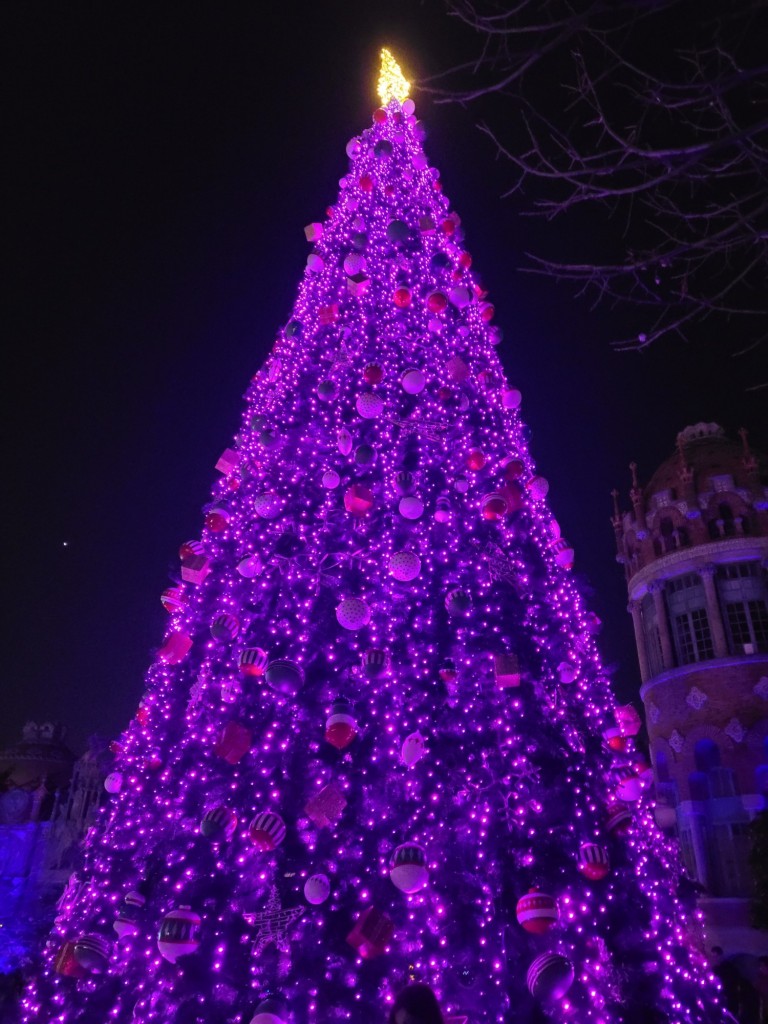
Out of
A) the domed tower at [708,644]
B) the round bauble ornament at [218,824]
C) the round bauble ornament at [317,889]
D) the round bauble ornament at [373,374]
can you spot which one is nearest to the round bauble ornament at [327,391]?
the round bauble ornament at [373,374]

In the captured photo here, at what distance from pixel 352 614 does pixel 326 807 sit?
1.35 metres

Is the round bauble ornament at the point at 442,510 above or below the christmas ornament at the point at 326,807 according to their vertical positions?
above

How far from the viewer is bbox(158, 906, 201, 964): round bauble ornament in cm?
400

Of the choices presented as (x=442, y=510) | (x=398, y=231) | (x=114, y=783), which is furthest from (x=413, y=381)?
(x=114, y=783)

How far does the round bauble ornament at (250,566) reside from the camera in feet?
18.2

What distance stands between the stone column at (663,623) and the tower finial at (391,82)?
1619cm

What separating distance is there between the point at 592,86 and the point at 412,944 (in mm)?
5145

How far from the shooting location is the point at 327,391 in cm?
644

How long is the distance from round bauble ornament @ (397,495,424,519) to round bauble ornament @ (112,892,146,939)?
3.43 m

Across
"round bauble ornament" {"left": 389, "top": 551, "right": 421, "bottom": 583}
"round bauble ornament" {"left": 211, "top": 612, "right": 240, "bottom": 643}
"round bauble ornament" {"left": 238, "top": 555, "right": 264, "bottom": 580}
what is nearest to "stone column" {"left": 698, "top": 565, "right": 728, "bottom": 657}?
"round bauble ornament" {"left": 389, "top": 551, "right": 421, "bottom": 583}

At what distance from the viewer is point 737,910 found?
15.8m

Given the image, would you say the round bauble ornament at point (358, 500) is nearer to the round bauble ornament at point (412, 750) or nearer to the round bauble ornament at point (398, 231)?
the round bauble ornament at point (412, 750)

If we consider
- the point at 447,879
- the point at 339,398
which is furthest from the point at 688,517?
the point at 447,879

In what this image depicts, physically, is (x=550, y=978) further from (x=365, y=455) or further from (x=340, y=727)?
(x=365, y=455)
